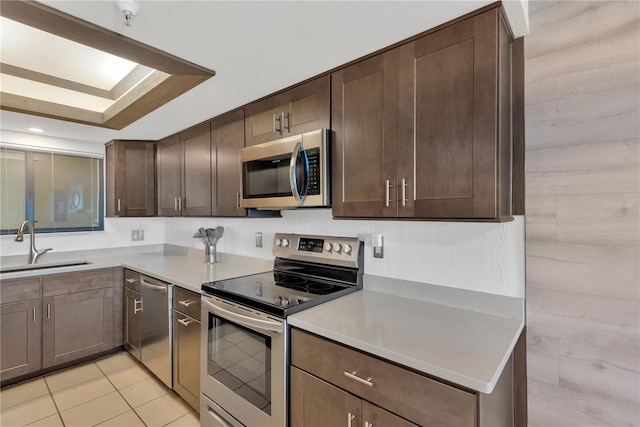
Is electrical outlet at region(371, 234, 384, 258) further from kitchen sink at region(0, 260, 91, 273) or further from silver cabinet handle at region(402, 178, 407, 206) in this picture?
kitchen sink at region(0, 260, 91, 273)

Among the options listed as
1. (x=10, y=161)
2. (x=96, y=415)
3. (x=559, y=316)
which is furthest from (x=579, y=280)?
(x=10, y=161)

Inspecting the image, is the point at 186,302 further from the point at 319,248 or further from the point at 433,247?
the point at 433,247

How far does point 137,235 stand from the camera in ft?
11.7

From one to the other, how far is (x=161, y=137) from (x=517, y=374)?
3.32 m

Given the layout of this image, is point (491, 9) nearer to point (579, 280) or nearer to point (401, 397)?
point (579, 280)

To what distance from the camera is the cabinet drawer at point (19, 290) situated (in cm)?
236

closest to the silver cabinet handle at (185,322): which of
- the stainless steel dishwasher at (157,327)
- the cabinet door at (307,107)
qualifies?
the stainless steel dishwasher at (157,327)

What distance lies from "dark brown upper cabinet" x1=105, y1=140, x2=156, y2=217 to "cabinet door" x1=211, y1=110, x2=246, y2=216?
117cm

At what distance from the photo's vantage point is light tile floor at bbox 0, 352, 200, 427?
2008mm

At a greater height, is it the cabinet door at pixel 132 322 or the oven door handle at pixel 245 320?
the oven door handle at pixel 245 320

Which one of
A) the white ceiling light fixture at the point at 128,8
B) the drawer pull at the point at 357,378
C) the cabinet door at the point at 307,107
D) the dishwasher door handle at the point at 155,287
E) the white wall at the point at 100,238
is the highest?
the white ceiling light fixture at the point at 128,8

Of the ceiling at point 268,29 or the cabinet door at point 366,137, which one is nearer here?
the ceiling at point 268,29

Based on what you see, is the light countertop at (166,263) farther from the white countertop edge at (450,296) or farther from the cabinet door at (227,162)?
the white countertop edge at (450,296)

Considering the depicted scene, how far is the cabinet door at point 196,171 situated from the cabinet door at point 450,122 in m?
1.70
